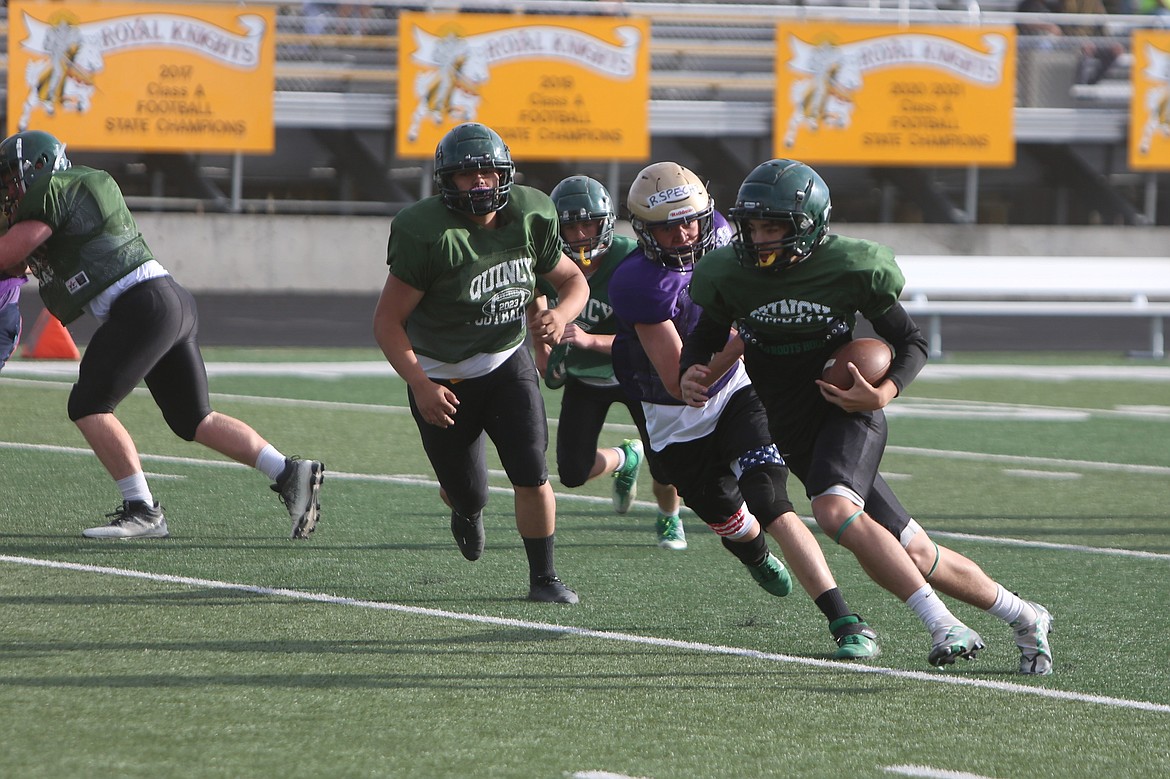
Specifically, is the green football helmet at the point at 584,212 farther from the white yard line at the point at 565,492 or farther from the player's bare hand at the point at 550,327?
the white yard line at the point at 565,492

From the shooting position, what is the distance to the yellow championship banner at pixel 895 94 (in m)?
20.8

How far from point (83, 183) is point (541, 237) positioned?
194cm

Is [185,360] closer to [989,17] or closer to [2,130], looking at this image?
[2,130]

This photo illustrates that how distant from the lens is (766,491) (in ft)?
16.9

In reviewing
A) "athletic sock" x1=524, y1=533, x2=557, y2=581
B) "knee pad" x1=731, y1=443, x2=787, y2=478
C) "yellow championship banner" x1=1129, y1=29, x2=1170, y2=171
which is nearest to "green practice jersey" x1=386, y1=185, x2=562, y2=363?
"athletic sock" x1=524, y1=533, x2=557, y2=581

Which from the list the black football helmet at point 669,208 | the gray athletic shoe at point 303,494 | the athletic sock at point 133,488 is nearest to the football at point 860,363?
the black football helmet at point 669,208

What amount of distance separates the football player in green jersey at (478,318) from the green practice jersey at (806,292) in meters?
0.90

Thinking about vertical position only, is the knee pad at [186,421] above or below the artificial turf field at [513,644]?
above

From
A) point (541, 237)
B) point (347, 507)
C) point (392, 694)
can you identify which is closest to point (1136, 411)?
point (347, 507)

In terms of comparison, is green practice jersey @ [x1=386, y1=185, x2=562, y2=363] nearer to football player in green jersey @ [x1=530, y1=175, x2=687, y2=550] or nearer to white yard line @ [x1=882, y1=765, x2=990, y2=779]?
football player in green jersey @ [x1=530, y1=175, x2=687, y2=550]

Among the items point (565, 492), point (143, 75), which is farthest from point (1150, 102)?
point (565, 492)

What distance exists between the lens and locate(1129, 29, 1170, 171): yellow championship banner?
21531 millimetres

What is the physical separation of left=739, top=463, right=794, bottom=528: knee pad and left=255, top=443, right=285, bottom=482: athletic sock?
2267mm

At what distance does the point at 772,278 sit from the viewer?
491cm
